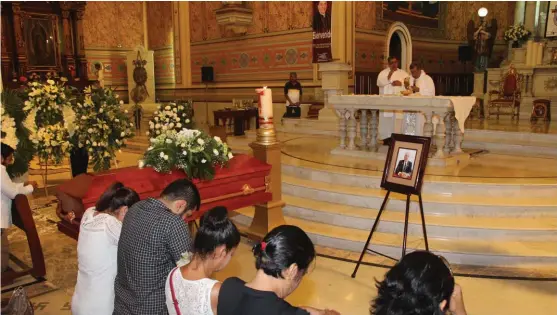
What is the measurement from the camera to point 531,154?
7.80 meters

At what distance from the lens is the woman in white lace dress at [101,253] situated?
2.81 meters

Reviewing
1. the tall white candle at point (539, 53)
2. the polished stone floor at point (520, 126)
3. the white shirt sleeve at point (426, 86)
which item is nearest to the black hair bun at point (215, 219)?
the white shirt sleeve at point (426, 86)

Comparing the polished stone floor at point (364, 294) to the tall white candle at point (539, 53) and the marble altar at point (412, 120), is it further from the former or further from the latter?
the tall white candle at point (539, 53)

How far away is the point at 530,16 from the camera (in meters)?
12.7

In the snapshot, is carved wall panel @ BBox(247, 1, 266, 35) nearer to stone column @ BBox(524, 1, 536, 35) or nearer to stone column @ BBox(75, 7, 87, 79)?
stone column @ BBox(75, 7, 87, 79)

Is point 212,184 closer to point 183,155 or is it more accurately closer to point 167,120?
point 183,155

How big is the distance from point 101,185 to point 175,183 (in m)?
1.35

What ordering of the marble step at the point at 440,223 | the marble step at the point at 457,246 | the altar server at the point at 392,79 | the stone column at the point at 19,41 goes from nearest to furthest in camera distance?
the marble step at the point at 457,246
the marble step at the point at 440,223
the altar server at the point at 392,79
the stone column at the point at 19,41

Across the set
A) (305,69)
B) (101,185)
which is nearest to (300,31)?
(305,69)

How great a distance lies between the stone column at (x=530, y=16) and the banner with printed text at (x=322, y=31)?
535 cm

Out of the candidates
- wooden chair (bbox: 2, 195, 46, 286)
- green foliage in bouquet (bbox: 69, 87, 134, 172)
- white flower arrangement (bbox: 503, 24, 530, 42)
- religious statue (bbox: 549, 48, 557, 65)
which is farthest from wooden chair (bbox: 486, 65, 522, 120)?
wooden chair (bbox: 2, 195, 46, 286)

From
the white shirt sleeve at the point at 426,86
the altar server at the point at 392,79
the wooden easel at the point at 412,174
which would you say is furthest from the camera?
the altar server at the point at 392,79

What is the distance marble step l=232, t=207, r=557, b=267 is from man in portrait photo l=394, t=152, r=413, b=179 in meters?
1.15

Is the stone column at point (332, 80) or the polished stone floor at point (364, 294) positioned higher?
the stone column at point (332, 80)
